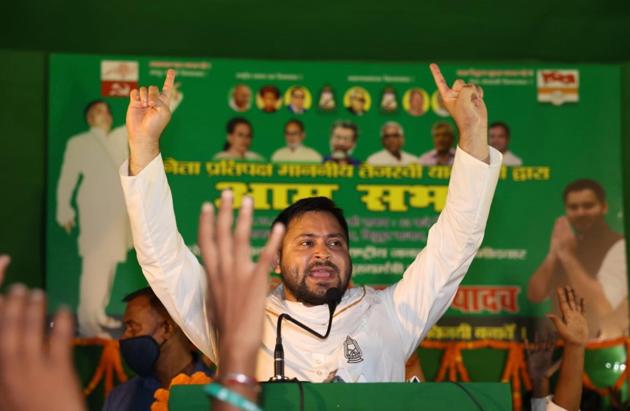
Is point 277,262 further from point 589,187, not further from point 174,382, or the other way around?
point 589,187

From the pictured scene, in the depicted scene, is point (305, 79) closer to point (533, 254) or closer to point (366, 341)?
point (533, 254)

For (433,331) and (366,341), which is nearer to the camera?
(366,341)

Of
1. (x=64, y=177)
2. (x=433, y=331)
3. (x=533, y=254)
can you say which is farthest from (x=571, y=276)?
(x=64, y=177)

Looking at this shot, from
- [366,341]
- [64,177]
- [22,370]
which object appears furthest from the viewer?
[64,177]

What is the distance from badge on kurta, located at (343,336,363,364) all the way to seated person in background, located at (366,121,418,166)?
2077 mm

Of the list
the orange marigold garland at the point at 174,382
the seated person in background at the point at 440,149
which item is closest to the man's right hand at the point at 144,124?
the orange marigold garland at the point at 174,382

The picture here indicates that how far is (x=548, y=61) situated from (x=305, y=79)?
1305 millimetres

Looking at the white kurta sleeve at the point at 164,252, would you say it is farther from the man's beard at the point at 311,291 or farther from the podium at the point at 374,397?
the podium at the point at 374,397

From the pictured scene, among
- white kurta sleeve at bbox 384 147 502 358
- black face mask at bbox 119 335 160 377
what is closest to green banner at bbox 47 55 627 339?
black face mask at bbox 119 335 160 377

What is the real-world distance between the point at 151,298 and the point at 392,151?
1.45 metres

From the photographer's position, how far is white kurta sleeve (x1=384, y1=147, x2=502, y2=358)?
3451mm

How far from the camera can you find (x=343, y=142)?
5.43 metres

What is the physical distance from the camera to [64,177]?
5.27 meters

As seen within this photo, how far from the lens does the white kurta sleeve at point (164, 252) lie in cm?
324
